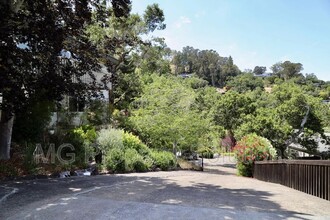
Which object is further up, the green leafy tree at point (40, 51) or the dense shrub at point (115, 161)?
the green leafy tree at point (40, 51)

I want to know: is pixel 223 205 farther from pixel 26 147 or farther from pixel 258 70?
pixel 258 70

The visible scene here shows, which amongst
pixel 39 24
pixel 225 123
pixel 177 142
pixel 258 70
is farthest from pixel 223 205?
pixel 258 70

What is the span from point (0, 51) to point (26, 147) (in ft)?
13.1

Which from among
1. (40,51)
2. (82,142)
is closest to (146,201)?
(40,51)

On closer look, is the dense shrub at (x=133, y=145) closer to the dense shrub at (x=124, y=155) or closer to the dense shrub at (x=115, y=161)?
the dense shrub at (x=124, y=155)

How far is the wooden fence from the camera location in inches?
272

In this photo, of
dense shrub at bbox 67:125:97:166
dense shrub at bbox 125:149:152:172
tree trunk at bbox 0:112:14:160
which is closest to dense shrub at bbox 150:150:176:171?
dense shrub at bbox 125:149:152:172

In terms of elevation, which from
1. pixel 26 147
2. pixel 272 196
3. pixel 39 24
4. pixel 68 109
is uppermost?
pixel 39 24

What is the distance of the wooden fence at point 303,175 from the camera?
6.92m

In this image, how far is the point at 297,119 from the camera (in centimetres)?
2864

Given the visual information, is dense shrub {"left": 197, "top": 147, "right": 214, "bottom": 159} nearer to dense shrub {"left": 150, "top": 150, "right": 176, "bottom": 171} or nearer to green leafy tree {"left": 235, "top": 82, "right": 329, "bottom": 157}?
green leafy tree {"left": 235, "top": 82, "right": 329, "bottom": 157}

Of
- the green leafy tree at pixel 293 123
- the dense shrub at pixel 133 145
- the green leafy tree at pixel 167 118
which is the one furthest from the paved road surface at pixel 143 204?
the green leafy tree at pixel 293 123

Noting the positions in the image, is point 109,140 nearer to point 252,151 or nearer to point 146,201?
point 252,151

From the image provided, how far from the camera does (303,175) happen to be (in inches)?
325
